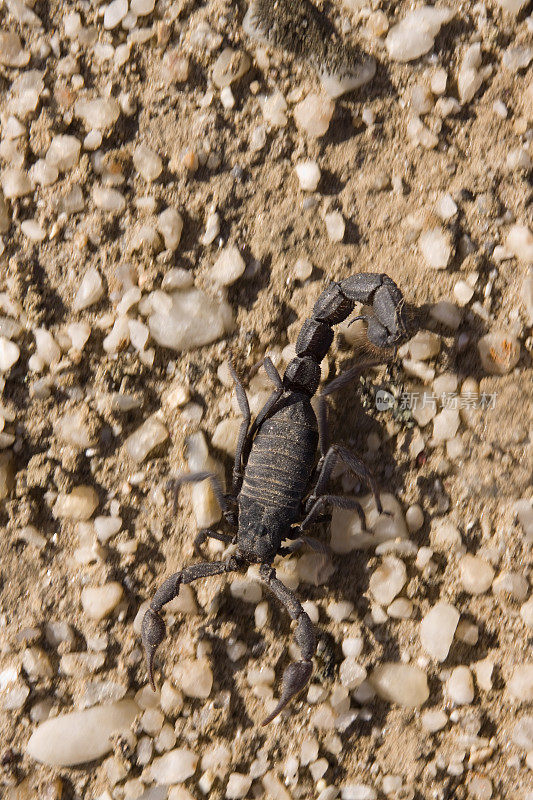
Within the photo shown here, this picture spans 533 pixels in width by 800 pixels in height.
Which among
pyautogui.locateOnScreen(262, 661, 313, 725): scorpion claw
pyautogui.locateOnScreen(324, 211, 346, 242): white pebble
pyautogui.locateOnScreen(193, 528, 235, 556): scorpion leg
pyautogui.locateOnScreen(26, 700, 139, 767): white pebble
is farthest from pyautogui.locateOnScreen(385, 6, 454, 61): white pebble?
pyautogui.locateOnScreen(26, 700, 139, 767): white pebble

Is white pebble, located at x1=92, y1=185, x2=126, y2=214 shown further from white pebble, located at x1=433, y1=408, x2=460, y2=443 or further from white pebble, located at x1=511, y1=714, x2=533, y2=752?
white pebble, located at x1=511, y1=714, x2=533, y2=752

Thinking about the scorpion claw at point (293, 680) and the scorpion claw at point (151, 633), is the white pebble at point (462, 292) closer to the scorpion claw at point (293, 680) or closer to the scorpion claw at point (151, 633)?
the scorpion claw at point (293, 680)

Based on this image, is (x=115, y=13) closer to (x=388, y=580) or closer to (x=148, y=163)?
(x=148, y=163)

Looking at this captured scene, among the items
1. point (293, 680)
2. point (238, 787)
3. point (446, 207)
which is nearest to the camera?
point (293, 680)

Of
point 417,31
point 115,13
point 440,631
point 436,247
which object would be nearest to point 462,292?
point 436,247

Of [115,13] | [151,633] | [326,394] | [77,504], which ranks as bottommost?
[151,633]

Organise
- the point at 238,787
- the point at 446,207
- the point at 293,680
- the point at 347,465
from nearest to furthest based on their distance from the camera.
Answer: the point at 293,680 → the point at 238,787 → the point at 347,465 → the point at 446,207

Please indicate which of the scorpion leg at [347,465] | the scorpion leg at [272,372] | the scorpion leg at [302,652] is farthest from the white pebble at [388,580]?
the scorpion leg at [272,372]

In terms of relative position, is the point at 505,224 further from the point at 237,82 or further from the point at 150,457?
the point at 150,457
